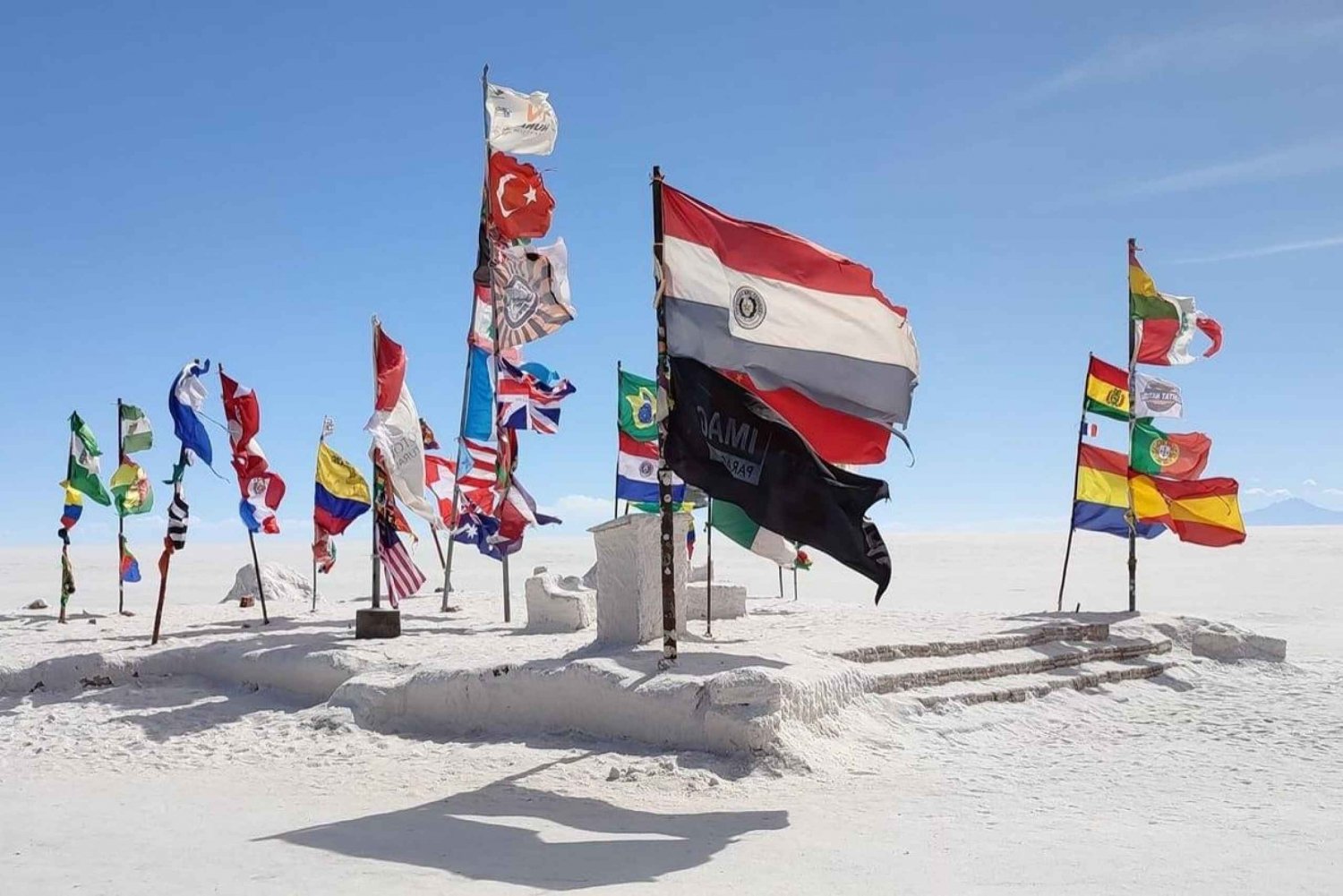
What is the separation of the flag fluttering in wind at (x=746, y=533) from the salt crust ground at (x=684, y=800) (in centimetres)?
132

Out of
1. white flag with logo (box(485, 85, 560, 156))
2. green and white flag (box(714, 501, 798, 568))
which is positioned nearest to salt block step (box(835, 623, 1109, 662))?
green and white flag (box(714, 501, 798, 568))

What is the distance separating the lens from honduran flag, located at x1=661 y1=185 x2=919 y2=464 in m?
10.5

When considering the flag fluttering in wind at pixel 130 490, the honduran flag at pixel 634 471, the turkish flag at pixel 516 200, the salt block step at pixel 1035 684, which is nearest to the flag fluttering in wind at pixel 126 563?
the flag fluttering in wind at pixel 130 490

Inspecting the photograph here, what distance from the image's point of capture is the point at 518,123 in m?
16.0

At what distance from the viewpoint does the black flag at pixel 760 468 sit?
32.4 ft

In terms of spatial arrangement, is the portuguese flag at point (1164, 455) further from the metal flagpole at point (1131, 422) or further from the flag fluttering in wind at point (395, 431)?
the flag fluttering in wind at point (395, 431)

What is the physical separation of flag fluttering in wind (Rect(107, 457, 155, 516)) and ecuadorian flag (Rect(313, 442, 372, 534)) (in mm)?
3360

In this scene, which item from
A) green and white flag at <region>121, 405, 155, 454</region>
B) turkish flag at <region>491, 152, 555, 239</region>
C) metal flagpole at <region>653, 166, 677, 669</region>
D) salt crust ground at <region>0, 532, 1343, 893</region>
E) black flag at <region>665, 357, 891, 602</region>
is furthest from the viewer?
green and white flag at <region>121, 405, 155, 454</region>

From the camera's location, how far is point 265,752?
35.9 feet

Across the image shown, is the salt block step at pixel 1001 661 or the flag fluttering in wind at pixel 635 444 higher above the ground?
the flag fluttering in wind at pixel 635 444

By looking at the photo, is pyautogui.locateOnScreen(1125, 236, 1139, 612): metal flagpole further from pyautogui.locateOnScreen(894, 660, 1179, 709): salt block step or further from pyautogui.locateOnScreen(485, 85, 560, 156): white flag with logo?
pyautogui.locateOnScreen(485, 85, 560, 156): white flag with logo

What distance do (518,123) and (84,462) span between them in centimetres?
985

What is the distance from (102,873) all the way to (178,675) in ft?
25.2

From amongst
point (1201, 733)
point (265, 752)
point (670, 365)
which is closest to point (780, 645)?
point (670, 365)
